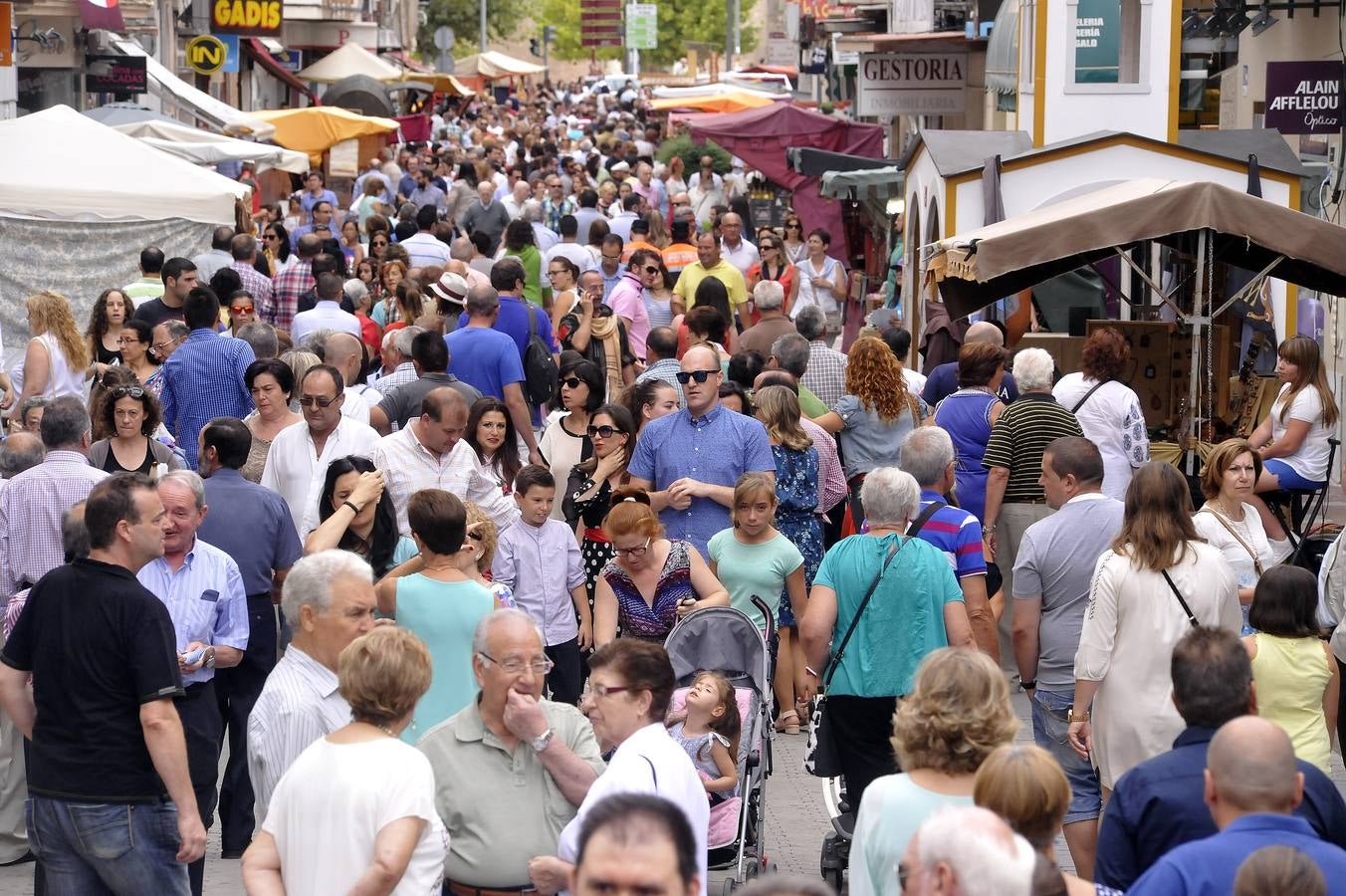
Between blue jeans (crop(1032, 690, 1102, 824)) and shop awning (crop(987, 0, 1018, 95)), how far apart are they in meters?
13.1

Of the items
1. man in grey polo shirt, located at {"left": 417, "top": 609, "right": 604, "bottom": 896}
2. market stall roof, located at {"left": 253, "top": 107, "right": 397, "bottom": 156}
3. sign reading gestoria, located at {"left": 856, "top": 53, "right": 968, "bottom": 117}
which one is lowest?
man in grey polo shirt, located at {"left": 417, "top": 609, "right": 604, "bottom": 896}

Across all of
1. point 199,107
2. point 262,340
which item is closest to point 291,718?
point 262,340

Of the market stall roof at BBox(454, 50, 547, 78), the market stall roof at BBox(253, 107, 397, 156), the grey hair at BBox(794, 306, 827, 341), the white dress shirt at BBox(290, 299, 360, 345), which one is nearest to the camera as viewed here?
the grey hair at BBox(794, 306, 827, 341)

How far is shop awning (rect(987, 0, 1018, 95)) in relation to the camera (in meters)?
19.9

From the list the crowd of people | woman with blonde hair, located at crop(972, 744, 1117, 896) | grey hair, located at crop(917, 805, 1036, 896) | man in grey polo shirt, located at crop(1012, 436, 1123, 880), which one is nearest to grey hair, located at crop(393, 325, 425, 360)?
the crowd of people

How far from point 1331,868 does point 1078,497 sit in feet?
10.9

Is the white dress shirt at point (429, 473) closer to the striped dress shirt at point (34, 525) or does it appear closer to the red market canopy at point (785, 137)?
the striped dress shirt at point (34, 525)

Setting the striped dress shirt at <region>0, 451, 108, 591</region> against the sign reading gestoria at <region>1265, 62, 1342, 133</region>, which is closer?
the striped dress shirt at <region>0, 451, 108, 591</region>

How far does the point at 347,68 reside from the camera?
4709cm

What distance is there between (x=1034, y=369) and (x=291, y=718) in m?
4.87

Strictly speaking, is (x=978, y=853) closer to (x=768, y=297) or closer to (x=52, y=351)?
(x=52, y=351)

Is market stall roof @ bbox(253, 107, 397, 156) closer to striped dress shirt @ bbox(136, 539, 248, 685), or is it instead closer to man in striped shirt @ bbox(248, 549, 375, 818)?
striped dress shirt @ bbox(136, 539, 248, 685)

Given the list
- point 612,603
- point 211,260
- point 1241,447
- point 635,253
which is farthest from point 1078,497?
point 211,260

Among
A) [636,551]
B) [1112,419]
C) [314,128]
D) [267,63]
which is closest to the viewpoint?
[636,551]
